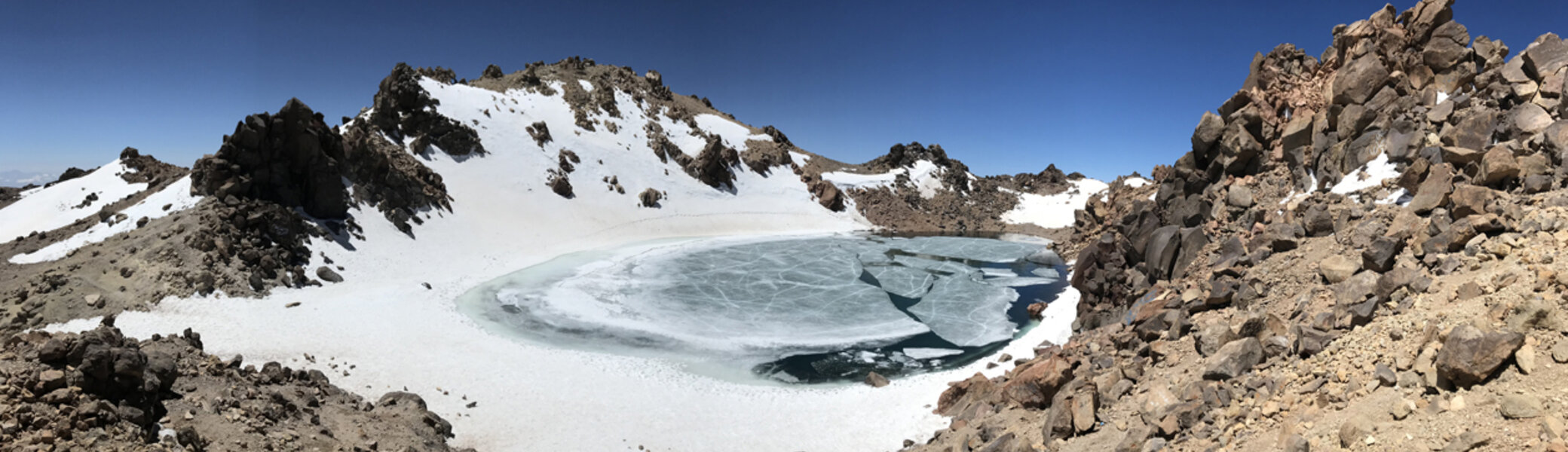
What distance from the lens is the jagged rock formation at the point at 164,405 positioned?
277 inches

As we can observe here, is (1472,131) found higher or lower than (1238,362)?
higher

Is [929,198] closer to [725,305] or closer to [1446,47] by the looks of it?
[725,305]

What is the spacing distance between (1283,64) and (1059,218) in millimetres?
48604

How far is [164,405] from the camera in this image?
335 inches

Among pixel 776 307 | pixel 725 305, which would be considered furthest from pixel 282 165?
pixel 776 307

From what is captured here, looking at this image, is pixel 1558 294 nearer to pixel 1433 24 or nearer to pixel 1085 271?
pixel 1433 24

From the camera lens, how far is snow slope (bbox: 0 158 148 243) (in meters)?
25.6

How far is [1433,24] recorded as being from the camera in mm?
13375

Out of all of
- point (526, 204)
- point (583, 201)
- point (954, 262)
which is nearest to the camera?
point (954, 262)

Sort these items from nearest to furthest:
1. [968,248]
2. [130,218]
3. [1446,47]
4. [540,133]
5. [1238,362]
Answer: [1238,362], [1446,47], [130,218], [968,248], [540,133]

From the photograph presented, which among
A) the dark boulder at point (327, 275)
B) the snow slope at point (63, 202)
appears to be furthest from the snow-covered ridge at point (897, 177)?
the snow slope at point (63, 202)

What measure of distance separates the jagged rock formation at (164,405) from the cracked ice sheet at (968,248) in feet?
104

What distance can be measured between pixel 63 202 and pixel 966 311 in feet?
118

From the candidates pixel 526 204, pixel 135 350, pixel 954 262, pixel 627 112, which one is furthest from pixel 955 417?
pixel 627 112
